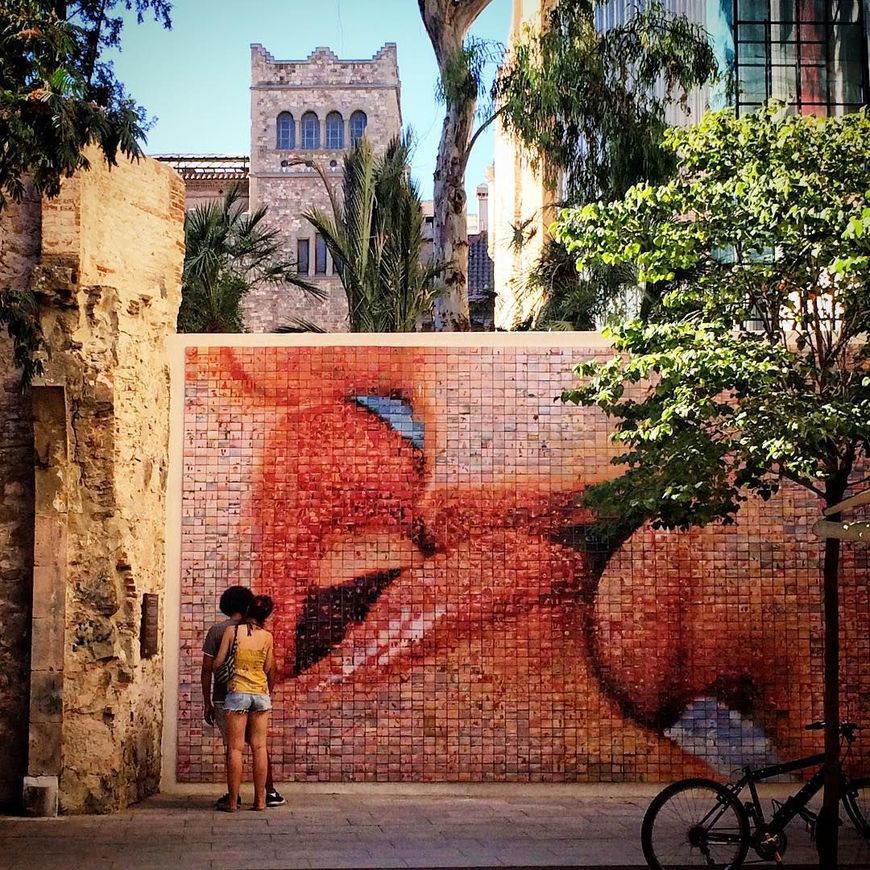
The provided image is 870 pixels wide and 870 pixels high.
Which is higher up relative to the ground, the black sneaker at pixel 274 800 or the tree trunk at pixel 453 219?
the tree trunk at pixel 453 219

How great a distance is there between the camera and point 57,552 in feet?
34.3

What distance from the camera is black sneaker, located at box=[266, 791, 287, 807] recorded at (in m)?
10.8

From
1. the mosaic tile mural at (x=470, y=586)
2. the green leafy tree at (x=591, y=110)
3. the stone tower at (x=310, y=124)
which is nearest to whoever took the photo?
the mosaic tile mural at (x=470, y=586)

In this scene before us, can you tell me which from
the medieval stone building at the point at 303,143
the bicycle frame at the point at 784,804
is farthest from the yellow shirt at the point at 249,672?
the medieval stone building at the point at 303,143

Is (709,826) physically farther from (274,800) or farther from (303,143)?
(303,143)

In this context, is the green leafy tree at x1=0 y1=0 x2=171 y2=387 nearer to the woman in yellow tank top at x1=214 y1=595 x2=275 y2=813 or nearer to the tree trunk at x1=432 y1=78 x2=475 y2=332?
the woman in yellow tank top at x1=214 y1=595 x2=275 y2=813

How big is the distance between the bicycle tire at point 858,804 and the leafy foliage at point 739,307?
1.91m

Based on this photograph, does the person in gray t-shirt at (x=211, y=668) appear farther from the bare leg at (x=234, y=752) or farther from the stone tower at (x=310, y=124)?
the stone tower at (x=310, y=124)

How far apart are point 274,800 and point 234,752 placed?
68 centimetres

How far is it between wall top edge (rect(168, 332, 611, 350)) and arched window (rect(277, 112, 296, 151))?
51.2 meters

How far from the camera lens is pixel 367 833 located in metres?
9.68

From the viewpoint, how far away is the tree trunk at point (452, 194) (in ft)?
66.1

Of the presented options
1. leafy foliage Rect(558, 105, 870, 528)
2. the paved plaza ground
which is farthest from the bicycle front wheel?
leafy foliage Rect(558, 105, 870, 528)

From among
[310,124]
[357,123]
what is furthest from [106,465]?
[357,123]
